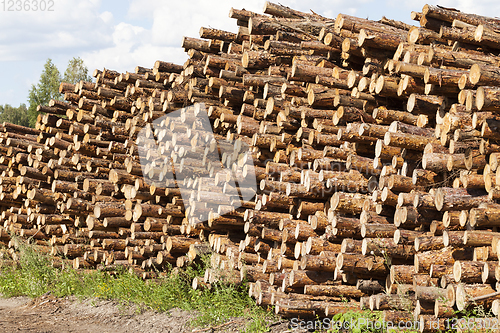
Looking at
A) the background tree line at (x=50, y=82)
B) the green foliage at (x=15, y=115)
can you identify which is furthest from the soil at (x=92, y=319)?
the green foliage at (x=15, y=115)

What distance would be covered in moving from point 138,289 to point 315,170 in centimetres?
427

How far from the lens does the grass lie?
7285 millimetres

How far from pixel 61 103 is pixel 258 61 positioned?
6321 millimetres

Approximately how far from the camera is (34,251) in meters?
11.1

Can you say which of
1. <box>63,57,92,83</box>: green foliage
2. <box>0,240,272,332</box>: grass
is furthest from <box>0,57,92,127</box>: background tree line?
<box>0,240,272,332</box>: grass

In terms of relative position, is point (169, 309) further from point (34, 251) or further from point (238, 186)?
point (34, 251)

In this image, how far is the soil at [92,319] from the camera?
7.34 meters

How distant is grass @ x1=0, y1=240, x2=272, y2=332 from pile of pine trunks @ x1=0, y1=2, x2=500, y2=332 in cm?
25

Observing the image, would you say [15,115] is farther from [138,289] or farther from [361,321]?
[361,321]

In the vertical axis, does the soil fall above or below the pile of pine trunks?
below

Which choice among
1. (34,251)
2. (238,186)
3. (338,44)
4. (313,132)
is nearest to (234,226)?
(238,186)

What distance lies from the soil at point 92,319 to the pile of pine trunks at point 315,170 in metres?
0.66

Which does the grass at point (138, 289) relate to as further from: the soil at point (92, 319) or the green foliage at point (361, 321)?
the green foliage at point (361, 321)

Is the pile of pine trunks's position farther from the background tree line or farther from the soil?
the background tree line
